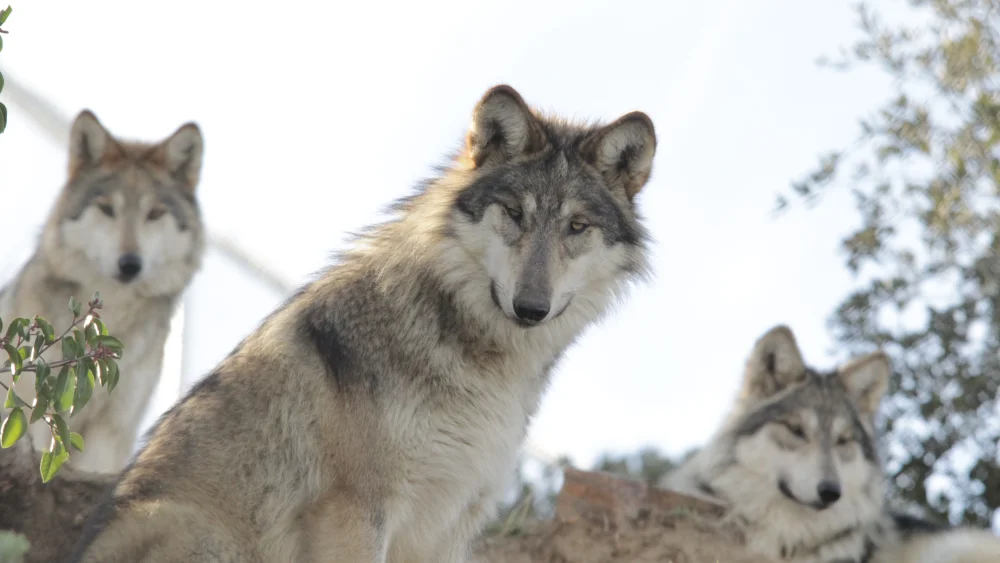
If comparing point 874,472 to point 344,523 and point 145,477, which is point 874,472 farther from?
point 145,477

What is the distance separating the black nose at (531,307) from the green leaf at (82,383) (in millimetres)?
1724

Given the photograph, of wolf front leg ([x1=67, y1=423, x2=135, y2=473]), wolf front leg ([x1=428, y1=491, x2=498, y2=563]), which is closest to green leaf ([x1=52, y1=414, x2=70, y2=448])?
wolf front leg ([x1=428, y1=491, x2=498, y2=563])

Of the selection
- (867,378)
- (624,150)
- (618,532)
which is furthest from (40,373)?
(867,378)

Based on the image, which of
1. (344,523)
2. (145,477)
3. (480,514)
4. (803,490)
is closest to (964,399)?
(803,490)

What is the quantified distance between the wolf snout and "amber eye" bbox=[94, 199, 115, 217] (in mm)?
5386

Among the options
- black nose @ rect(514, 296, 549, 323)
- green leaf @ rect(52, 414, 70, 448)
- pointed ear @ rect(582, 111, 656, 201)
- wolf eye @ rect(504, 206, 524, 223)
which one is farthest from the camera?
pointed ear @ rect(582, 111, 656, 201)

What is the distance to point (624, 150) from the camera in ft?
16.7

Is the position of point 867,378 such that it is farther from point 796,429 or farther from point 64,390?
point 64,390

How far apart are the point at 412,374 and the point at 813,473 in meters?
4.36

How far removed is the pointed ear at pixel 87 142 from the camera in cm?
900

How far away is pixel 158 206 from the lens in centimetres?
908

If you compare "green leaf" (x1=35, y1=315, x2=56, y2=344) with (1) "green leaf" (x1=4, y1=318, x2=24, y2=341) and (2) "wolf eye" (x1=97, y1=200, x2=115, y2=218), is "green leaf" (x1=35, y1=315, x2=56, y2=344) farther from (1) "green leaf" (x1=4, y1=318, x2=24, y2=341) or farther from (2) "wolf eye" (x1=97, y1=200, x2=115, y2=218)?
(2) "wolf eye" (x1=97, y1=200, x2=115, y2=218)

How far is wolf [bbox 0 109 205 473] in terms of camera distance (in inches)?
341

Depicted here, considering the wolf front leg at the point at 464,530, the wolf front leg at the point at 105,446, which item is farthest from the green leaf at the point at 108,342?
the wolf front leg at the point at 105,446
